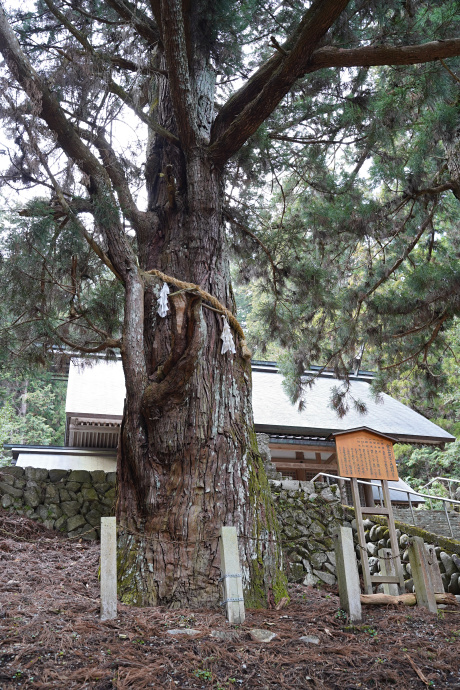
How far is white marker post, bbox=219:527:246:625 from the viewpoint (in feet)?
10.5

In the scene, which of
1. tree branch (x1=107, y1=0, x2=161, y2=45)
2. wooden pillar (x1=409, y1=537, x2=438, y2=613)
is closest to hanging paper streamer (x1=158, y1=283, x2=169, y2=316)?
tree branch (x1=107, y1=0, x2=161, y2=45)

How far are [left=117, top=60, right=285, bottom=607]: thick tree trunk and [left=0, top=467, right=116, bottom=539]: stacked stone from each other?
2.87 meters

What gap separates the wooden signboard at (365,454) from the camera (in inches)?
236

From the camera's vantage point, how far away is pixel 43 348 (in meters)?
5.49

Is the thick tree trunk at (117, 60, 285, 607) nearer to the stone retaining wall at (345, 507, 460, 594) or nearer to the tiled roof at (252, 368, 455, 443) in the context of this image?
the stone retaining wall at (345, 507, 460, 594)

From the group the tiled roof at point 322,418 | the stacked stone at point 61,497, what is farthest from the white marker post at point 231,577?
the tiled roof at point 322,418

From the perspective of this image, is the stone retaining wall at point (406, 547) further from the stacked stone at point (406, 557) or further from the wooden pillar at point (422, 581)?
the wooden pillar at point (422, 581)

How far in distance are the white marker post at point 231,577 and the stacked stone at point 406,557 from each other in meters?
3.10

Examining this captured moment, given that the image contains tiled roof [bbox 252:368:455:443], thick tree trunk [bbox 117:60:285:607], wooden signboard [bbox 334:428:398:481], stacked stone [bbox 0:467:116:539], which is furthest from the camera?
tiled roof [bbox 252:368:455:443]

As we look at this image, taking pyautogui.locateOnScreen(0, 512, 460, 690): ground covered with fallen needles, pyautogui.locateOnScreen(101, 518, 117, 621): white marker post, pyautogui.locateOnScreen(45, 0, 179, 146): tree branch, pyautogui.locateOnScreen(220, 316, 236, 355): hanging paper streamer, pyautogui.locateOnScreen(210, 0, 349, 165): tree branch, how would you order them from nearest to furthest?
pyautogui.locateOnScreen(0, 512, 460, 690): ground covered with fallen needles → pyautogui.locateOnScreen(101, 518, 117, 621): white marker post → pyautogui.locateOnScreen(210, 0, 349, 165): tree branch → pyautogui.locateOnScreen(45, 0, 179, 146): tree branch → pyautogui.locateOnScreen(220, 316, 236, 355): hanging paper streamer

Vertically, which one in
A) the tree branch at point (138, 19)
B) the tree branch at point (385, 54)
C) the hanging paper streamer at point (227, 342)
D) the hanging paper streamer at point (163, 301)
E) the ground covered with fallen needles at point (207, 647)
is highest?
the tree branch at point (138, 19)

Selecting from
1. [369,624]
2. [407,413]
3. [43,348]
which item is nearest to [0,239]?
[43,348]

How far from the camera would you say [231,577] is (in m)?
3.27

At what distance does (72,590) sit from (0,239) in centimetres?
288
